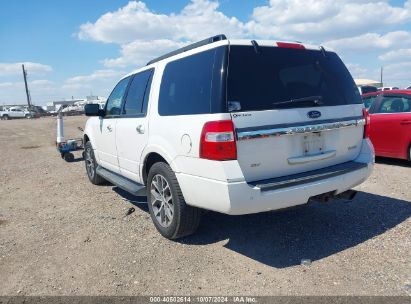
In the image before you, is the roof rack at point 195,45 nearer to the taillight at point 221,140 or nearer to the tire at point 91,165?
the taillight at point 221,140

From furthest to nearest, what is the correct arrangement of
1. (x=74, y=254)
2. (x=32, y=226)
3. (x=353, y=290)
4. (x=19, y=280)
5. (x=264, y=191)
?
(x=32, y=226) → (x=74, y=254) → (x=19, y=280) → (x=264, y=191) → (x=353, y=290)

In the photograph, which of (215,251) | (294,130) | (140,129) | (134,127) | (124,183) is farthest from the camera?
(124,183)

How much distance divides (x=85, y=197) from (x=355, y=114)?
15.0ft

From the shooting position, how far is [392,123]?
24.3 feet

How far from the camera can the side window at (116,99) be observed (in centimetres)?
557

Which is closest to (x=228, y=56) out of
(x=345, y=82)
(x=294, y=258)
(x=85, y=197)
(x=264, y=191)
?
(x=264, y=191)

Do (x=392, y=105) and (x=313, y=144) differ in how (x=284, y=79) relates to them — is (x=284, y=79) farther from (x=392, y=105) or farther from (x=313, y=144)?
(x=392, y=105)

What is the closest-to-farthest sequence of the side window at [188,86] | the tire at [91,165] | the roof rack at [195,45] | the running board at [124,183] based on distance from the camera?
the side window at [188,86]
the roof rack at [195,45]
the running board at [124,183]
the tire at [91,165]

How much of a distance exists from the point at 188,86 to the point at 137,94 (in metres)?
1.39

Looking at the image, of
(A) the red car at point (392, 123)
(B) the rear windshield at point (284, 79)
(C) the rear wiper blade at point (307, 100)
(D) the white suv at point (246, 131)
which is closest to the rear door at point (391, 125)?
(A) the red car at point (392, 123)

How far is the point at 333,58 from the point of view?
4164 millimetres

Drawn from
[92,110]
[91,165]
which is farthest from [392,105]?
[91,165]

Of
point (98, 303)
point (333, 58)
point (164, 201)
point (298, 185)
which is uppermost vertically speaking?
point (333, 58)

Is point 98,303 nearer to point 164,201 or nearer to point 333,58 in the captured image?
point 164,201
